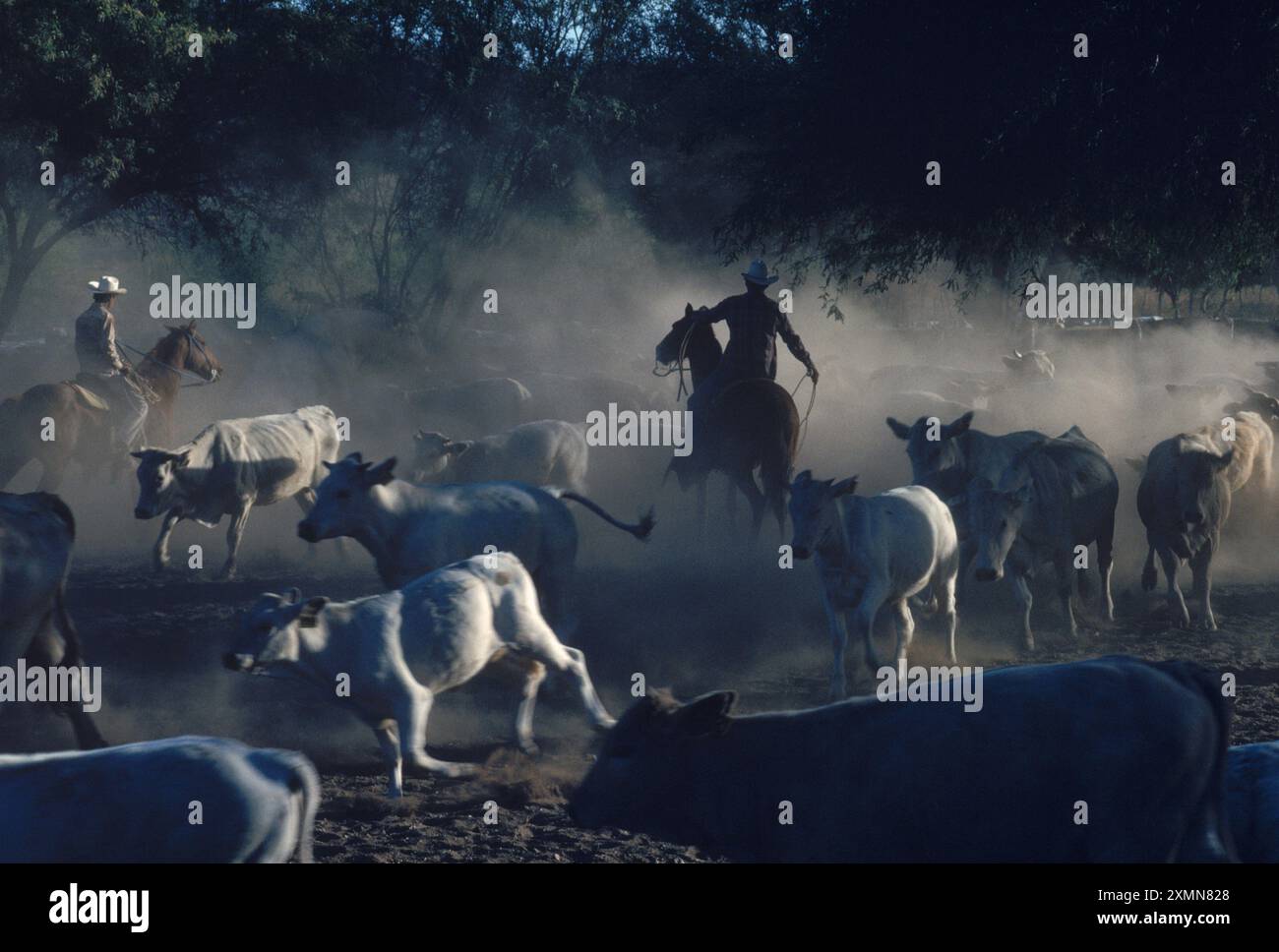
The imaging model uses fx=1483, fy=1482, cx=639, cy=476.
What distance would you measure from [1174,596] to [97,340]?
1114cm

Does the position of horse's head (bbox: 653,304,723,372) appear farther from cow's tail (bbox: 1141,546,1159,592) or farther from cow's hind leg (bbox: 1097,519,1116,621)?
cow's tail (bbox: 1141,546,1159,592)

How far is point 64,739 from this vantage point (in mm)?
8430

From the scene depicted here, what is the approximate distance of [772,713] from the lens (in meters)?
5.36

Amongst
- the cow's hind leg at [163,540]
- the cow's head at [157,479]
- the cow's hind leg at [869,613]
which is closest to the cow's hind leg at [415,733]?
the cow's hind leg at [869,613]

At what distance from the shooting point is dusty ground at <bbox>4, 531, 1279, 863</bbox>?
701cm

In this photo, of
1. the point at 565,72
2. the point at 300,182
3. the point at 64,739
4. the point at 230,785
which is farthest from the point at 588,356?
the point at 230,785

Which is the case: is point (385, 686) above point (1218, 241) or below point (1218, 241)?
below

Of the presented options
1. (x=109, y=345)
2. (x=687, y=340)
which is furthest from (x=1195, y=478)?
(x=109, y=345)

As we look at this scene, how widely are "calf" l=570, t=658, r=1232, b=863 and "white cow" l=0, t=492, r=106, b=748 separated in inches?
159

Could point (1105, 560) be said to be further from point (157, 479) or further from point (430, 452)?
point (157, 479)

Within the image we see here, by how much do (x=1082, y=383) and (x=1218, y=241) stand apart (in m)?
7.51

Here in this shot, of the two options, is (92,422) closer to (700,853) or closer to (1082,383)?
(700,853)

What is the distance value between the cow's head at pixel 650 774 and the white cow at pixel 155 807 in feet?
3.42

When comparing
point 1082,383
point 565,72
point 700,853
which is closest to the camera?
point 700,853
